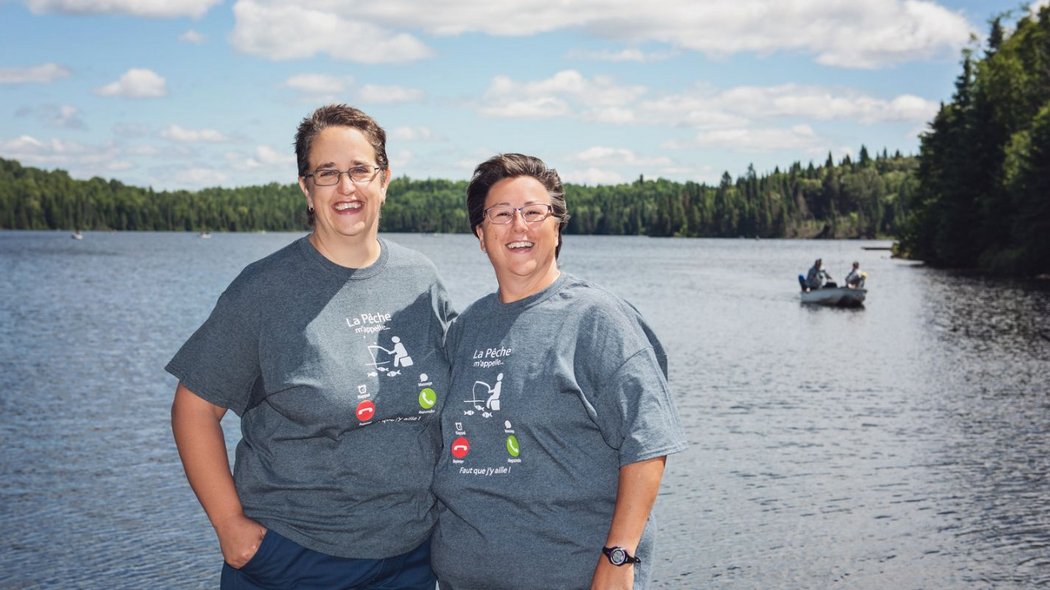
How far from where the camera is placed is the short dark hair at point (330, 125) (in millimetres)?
3566

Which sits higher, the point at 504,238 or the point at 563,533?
the point at 504,238

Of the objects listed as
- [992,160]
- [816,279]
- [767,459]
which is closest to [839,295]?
[816,279]

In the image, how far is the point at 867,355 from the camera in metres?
29.2

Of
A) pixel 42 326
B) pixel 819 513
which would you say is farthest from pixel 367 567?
pixel 42 326

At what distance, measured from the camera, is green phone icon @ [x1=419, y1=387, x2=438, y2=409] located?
11.6ft

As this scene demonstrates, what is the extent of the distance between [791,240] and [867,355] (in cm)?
17128

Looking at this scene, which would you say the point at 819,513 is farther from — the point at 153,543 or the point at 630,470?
the point at 630,470

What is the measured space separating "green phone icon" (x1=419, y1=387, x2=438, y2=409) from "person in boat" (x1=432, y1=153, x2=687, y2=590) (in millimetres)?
69

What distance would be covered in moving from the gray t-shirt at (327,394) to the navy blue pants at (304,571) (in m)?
0.04

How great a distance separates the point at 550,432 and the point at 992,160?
79843 mm

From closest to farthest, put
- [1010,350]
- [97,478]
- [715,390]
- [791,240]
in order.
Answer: [97,478], [715,390], [1010,350], [791,240]

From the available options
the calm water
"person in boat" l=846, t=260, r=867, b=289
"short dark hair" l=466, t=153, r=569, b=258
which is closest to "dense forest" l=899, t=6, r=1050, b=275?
"person in boat" l=846, t=260, r=867, b=289

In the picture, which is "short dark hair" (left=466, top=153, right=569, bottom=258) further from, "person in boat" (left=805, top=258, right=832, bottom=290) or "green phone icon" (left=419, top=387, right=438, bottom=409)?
"person in boat" (left=805, top=258, right=832, bottom=290)

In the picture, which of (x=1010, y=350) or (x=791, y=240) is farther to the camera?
(x=791, y=240)
